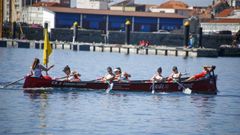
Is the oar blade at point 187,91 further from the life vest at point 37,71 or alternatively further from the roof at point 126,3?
the roof at point 126,3

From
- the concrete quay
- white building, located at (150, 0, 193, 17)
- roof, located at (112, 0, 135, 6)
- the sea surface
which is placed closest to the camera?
the sea surface

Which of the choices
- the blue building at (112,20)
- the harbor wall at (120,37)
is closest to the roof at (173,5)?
the blue building at (112,20)

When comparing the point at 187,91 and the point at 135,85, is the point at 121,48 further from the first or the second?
the point at 135,85

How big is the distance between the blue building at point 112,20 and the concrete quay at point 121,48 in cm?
1977

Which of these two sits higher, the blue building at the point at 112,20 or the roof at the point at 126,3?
the roof at the point at 126,3

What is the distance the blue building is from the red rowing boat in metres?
85.0

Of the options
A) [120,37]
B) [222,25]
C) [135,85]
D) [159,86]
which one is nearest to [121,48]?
[120,37]

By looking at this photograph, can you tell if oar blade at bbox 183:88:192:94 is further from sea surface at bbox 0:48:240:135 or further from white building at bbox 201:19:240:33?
white building at bbox 201:19:240:33

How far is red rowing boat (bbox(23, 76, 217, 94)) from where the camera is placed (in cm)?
4825

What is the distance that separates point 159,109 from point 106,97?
4.94 meters

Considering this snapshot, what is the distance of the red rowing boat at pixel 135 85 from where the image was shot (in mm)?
48250

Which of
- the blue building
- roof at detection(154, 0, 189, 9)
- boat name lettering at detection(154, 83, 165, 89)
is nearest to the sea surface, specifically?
boat name lettering at detection(154, 83, 165, 89)

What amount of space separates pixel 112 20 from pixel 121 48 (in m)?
28.4

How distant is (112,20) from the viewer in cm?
13750
